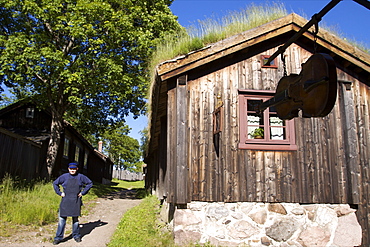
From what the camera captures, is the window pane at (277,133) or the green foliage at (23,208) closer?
the window pane at (277,133)

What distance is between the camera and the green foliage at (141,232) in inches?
280

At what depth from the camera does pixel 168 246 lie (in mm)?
6773

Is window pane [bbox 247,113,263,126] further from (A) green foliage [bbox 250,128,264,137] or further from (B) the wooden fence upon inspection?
(B) the wooden fence

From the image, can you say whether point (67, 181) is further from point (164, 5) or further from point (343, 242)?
point (164, 5)

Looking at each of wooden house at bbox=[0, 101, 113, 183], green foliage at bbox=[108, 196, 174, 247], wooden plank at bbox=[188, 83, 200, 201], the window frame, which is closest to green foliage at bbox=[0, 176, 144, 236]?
green foliage at bbox=[108, 196, 174, 247]

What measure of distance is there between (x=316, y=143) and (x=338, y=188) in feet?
3.60

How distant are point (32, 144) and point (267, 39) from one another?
12003 mm

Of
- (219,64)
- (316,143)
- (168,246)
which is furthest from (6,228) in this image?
(316,143)

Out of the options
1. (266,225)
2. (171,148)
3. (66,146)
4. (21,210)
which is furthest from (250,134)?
(66,146)

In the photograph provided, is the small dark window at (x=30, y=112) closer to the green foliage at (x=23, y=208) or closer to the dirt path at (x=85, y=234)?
the green foliage at (x=23, y=208)

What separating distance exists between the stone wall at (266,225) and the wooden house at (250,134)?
18 centimetres

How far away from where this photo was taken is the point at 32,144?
15508 millimetres

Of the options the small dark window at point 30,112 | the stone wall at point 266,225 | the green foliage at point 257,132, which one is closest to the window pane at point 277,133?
the green foliage at point 257,132

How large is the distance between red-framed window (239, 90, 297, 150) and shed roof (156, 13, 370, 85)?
3.65ft
